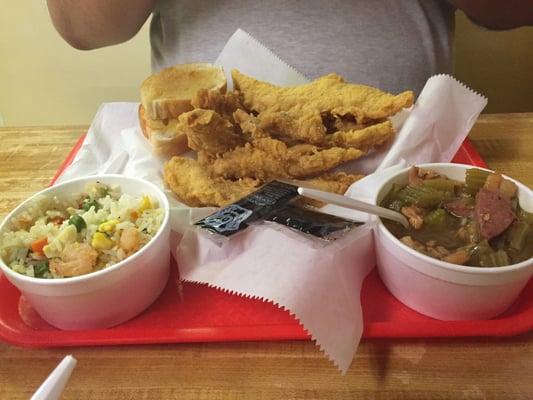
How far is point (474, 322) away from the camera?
1067 millimetres

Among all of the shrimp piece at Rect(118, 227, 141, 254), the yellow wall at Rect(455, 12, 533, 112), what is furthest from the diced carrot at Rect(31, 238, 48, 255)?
the yellow wall at Rect(455, 12, 533, 112)

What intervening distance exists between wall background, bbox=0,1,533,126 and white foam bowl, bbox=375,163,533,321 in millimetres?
1759

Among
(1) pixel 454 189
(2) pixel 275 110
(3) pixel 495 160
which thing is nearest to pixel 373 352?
(1) pixel 454 189

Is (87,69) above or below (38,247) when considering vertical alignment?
below

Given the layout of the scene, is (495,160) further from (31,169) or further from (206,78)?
(31,169)

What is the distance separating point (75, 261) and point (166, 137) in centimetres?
60

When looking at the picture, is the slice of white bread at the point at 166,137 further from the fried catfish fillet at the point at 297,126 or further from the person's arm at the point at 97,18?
the person's arm at the point at 97,18

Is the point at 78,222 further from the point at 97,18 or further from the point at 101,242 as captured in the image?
the point at 97,18

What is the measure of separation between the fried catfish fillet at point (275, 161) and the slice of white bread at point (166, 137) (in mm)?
172

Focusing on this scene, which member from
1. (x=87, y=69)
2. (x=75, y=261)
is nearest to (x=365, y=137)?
(x=75, y=261)

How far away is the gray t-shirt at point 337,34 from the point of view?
186 centimetres

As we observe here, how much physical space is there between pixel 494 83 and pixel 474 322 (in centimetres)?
205

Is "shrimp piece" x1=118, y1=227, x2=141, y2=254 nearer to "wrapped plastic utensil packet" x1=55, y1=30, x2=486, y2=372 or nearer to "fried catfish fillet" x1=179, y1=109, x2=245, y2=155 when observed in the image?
"wrapped plastic utensil packet" x1=55, y1=30, x2=486, y2=372

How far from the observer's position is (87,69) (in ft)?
10.0
